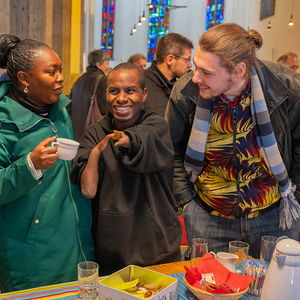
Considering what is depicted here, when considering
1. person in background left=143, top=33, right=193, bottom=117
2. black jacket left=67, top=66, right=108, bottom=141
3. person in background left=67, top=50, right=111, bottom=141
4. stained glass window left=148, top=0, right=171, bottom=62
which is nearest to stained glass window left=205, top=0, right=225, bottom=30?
stained glass window left=148, top=0, right=171, bottom=62

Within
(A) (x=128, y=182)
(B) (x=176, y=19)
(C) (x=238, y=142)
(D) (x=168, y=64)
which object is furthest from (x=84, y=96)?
(B) (x=176, y=19)

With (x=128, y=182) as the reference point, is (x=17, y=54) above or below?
above

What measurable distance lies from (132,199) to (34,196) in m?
0.42

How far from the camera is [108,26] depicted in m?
16.3

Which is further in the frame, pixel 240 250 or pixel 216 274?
pixel 240 250

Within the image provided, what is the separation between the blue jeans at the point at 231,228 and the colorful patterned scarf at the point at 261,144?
54mm

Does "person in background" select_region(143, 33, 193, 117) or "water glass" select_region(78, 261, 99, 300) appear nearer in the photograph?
"water glass" select_region(78, 261, 99, 300)

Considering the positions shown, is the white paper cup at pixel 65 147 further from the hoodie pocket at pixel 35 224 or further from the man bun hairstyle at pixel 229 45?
the man bun hairstyle at pixel 229 45

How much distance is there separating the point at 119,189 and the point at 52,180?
0.30 metres

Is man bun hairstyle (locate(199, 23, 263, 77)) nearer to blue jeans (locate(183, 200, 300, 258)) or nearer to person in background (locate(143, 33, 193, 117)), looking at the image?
blue jeans (locate(183, 200, 300, 258))

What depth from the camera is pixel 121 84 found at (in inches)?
62.2

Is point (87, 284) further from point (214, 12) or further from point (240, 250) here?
point (214, 12)

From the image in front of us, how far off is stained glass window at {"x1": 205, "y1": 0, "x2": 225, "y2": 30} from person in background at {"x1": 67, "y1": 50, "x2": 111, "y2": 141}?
12.3 m

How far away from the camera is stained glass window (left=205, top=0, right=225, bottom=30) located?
15.0m
